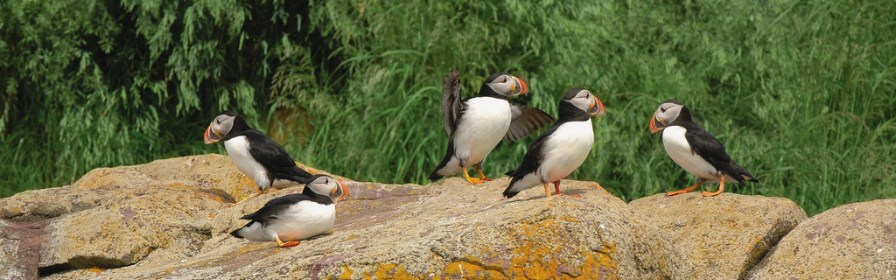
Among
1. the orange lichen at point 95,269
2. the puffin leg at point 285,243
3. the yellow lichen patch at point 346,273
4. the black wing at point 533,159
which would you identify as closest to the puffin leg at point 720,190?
the black wing at point 533,159

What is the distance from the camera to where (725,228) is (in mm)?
5797

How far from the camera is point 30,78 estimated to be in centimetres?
983

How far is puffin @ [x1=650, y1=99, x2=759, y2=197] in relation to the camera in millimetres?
6188

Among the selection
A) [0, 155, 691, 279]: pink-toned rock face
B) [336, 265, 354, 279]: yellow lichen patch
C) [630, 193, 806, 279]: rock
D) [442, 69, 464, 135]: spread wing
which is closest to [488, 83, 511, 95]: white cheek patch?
[442, 69, 464, 135]: spread wing

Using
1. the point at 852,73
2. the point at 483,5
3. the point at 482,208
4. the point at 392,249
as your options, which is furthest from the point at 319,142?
the point at 392,249

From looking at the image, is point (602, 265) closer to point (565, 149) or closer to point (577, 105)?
point (565, 149)

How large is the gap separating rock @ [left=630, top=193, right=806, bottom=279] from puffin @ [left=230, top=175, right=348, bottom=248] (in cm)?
140

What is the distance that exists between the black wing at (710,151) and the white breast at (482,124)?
2.90 feet

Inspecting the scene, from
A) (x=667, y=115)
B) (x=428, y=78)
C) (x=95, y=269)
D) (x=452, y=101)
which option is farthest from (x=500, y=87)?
(x=428, y=78)

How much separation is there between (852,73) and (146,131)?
4909 mm

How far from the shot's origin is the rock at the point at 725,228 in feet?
18.5

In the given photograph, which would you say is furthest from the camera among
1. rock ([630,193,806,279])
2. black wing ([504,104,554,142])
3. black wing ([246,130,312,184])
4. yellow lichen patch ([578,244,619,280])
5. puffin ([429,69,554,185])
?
black wing ([504,104,554,142])

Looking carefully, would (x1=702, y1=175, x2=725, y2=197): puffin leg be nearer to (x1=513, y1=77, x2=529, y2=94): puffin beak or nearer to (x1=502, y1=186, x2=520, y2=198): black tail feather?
(x1=513, y1=77, x2=529, y2=94): puffin beak

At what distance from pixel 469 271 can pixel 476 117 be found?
2072 mm
